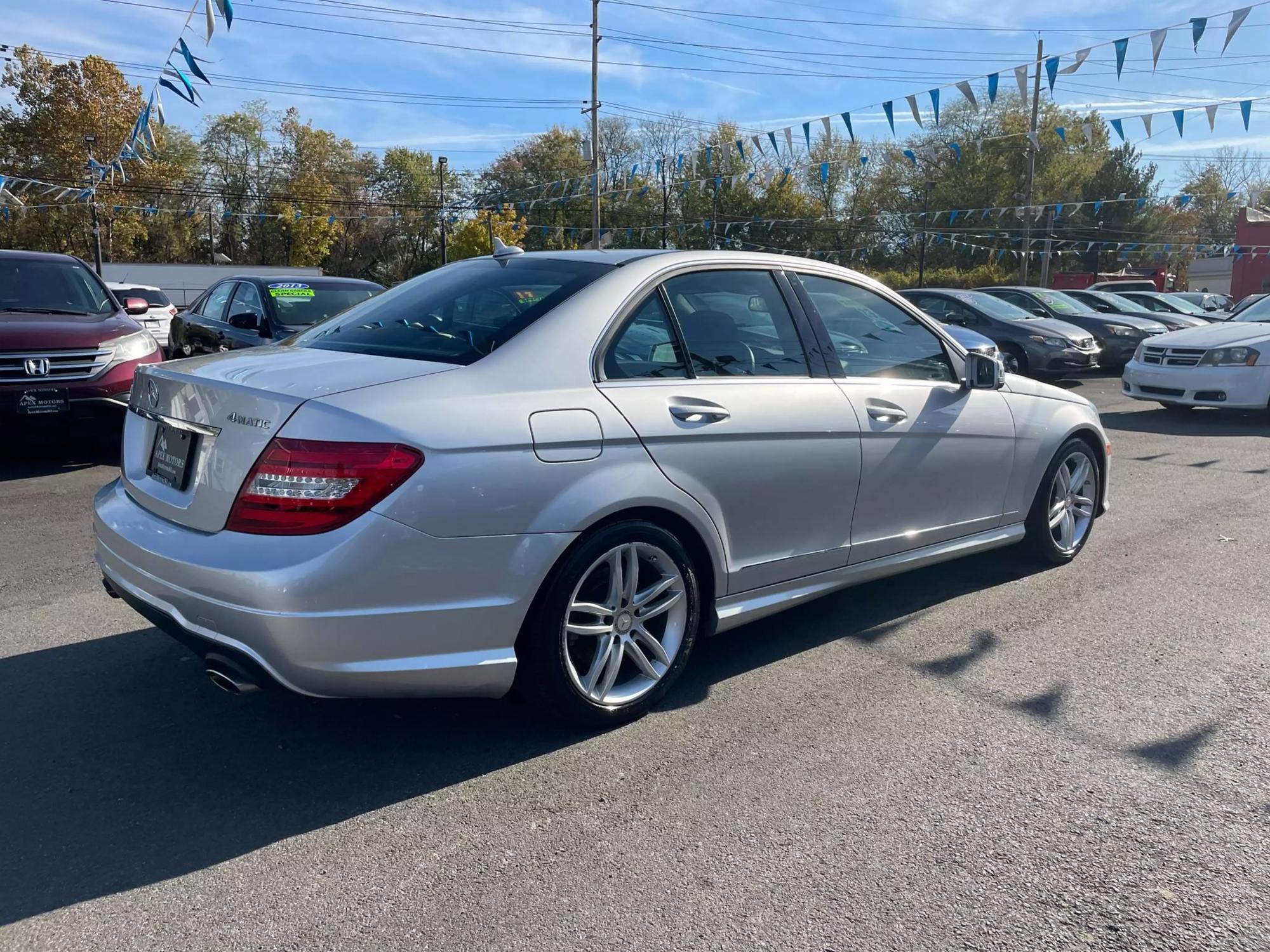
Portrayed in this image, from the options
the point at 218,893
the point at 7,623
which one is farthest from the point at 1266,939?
the point at 7,623

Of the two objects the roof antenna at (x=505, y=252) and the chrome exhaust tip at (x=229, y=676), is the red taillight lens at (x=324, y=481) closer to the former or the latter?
the chrome exhaust tip at (x=229, y=676)

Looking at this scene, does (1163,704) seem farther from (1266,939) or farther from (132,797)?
(132,797)

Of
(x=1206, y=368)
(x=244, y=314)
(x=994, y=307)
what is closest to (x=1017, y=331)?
(x=994, y=307)

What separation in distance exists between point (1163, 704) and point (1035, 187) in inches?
2460

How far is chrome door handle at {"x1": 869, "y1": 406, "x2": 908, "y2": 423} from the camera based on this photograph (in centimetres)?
416

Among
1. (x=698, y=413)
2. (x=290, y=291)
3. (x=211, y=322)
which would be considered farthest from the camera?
(x=211, y=322)

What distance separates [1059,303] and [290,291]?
13.3m

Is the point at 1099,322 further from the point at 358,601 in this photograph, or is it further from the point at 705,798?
the point at 358,601

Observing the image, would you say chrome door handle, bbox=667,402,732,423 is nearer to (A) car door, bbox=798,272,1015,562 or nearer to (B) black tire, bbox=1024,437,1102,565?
(A) car door, bbox=798,272,1015,562

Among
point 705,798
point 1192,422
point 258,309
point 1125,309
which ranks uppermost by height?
point 1125,309

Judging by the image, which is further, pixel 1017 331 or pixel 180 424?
pixel 1017 331

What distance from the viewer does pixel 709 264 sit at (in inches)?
153

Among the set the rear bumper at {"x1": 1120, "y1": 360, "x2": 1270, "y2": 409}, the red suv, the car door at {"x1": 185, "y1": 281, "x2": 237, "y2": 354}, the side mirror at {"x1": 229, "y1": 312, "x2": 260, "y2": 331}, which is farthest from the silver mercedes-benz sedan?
the rear bumper at {"x1": 1120, "y1": 360, "x2": 1270, "y2": 409}

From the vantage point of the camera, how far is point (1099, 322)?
16828 millimetres
